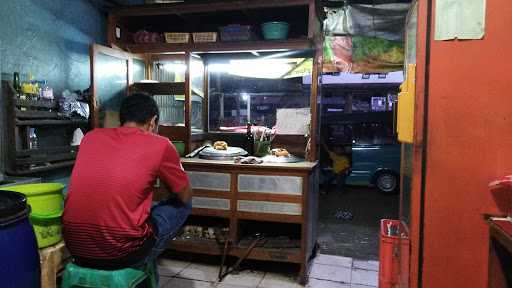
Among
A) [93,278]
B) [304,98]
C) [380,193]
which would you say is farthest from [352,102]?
[93,278]

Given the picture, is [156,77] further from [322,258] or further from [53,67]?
[322,258]

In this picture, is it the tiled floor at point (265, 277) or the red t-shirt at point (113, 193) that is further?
the tiled floor at point (265, 277)

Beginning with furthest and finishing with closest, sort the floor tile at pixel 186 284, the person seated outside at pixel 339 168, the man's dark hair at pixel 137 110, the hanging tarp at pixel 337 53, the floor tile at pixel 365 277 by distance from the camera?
the person seated outside at pixel 339 168 → the hanging tarp at pixel 337 53 → the floor tile at pixel 365 277 → the floor tile at pixel 186 284 → the man's dark hair at pixel 137 110

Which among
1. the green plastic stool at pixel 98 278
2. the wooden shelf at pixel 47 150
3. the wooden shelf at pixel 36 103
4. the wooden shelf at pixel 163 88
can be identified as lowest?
the green plastic stool at pixel 98 278

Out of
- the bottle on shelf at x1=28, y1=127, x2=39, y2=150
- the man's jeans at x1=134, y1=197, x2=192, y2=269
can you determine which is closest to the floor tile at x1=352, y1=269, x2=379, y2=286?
the man's jeans at x1=134, y1=197, x2=192, y2=269

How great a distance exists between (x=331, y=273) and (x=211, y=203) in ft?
5.38

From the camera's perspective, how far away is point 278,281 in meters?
4.17

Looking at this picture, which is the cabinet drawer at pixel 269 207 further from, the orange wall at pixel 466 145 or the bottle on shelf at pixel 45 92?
the bottle on shelf at pixel 45 92

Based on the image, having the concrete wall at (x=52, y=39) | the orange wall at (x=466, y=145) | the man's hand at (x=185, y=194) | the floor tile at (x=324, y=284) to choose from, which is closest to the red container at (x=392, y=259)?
the orange wall at (x=466, y=145)

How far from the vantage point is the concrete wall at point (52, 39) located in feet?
11.7

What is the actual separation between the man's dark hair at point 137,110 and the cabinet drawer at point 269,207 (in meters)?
1.85

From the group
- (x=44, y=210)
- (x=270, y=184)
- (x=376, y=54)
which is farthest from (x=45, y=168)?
(x=376, y=54)

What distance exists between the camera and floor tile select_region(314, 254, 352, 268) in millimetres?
4738

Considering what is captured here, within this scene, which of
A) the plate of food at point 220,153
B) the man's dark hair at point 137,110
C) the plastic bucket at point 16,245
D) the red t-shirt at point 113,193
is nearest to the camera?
the plastic bucket at point 16,245
